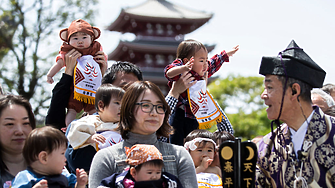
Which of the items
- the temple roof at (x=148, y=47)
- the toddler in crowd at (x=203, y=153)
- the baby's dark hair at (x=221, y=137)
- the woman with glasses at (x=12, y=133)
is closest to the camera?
the woman with glasses at (x=12, y=133)

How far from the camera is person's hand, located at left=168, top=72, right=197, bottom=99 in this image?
400 centimetres

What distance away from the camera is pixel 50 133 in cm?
257

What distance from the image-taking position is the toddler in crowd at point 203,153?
11.1ft

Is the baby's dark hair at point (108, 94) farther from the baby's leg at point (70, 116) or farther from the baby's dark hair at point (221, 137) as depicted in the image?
the baby's dark hair at point (221, 137)

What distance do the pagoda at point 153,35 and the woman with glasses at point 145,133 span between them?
22.7m

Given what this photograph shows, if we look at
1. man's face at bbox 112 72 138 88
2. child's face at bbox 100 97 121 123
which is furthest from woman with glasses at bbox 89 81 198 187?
man's face at bbox 112 72 138 88

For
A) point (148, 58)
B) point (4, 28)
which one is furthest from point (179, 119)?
point (148, 58)

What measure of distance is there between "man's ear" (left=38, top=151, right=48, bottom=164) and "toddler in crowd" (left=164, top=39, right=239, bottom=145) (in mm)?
1765

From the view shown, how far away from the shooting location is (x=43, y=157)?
2521 millimetres

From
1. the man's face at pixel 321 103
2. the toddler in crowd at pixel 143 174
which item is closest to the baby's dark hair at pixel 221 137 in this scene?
the toddler in crowd at pixel 143 174

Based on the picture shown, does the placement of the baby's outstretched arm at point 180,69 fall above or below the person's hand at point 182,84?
above

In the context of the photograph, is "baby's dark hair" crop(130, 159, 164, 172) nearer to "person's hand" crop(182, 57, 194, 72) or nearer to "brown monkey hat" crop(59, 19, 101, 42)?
"person's hand" crop(182, 57, 194, 72)

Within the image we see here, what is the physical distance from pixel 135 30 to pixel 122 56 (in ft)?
7.44

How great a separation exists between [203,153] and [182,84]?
83cm
